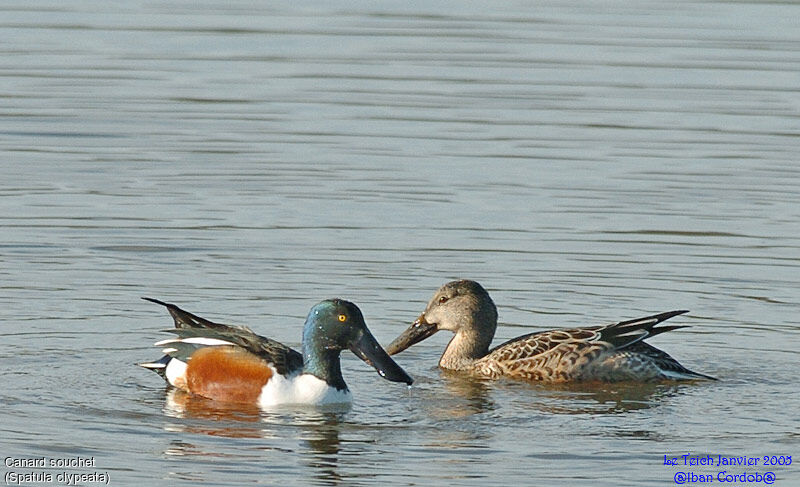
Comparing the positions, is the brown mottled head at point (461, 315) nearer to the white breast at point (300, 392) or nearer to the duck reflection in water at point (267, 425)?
the white breast at point (300, 392)

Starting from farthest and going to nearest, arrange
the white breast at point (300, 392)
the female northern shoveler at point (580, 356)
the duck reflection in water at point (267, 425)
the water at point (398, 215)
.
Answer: the female northern shoveler at point (580, 356)
the white breast at point (300, 392)
the water at point (398, 215)
the duck reflection in water at point (267, 425)

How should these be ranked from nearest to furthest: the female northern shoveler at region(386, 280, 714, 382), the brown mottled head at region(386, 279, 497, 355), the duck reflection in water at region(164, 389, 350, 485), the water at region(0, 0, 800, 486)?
the duck reflection in water at region(164, 389, 350, 485) < the water at region(0, 0, 800, 486) < the female northern shoveler at region(386, 280, 714, 382) < the brown mottled head at region(386, 279, 497, 355)

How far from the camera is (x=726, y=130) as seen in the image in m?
18.8

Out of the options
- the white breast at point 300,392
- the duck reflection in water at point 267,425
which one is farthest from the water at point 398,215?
the white breast at point 300,392

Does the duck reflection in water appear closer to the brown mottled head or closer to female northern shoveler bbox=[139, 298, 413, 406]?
female northern shoveler bbox=[139, 298, 413, 406]

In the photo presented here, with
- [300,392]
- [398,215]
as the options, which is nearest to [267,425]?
Answer: [300,392]

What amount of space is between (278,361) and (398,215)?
15.0 ft

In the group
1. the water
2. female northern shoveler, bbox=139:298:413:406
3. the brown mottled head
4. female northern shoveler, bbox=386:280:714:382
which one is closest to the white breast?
female northern shoveler, bbox=139:298:413:406

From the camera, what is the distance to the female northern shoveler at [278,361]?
35.9 feet

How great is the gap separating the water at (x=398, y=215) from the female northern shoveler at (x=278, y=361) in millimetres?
193

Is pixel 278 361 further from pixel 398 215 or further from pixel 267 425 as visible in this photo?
pixel 398 215

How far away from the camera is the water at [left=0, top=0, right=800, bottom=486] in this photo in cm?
1012

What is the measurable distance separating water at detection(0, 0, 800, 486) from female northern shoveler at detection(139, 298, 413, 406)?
193mm

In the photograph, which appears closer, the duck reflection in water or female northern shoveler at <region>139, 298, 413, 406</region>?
the duck reflection in water
